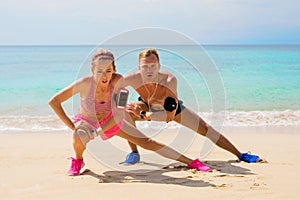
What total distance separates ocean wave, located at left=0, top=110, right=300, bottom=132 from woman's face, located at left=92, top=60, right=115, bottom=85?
3.74m

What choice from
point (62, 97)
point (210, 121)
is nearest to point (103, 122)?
point (62, 97)

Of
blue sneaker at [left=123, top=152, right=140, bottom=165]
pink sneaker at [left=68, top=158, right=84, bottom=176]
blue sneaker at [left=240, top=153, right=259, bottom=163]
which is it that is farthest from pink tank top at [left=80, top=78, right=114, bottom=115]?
blue sneaker at [left=240, top=153, right=259, bottom=163]

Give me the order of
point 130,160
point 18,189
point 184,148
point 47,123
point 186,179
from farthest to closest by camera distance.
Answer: point 47,123
point 184,148
point 130,160
point 186,179
point 18,189

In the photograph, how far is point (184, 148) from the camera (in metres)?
5.80

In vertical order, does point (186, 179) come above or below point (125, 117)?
below

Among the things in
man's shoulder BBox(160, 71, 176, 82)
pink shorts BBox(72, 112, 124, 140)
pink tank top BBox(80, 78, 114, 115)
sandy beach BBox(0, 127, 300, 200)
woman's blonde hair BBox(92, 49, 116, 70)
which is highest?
woman's blonde hair BBox(92, 49, 116, 70)

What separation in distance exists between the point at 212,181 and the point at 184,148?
6.03 feet

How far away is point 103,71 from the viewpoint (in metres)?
4.10

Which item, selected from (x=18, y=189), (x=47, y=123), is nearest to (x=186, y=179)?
(x=18, y=189)

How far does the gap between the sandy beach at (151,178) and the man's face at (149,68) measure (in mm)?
1074

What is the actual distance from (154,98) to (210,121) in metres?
4.37

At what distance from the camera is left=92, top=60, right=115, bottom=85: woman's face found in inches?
161

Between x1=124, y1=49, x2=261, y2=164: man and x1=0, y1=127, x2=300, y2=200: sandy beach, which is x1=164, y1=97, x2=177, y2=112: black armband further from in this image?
x1=0, y1=127, x2=300, y2=200: sandy beach

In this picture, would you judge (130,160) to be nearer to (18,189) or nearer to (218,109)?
(18,189)
